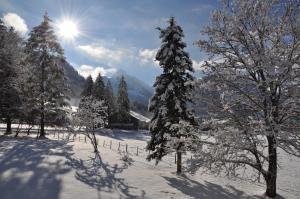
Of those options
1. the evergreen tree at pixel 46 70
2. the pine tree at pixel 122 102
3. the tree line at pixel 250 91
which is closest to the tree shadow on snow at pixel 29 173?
the tree line at pixel 250 91

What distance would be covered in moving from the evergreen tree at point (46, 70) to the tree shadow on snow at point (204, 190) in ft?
73.3

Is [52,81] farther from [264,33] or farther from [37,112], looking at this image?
[264,33]

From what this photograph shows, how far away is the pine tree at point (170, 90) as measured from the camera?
22125 millimetres

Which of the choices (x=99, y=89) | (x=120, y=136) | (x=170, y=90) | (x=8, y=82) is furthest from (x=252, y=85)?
(x=99, y=89)

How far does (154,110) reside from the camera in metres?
23.5

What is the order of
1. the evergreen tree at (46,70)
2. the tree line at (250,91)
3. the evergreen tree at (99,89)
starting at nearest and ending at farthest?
the tree line at (250,91) < the evergreen tree at (46,70) < the evergreen tree at (99,89)

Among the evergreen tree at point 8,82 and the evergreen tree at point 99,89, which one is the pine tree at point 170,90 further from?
the evergreen tree at point 99,89

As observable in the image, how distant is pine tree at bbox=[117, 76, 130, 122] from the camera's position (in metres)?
79.6

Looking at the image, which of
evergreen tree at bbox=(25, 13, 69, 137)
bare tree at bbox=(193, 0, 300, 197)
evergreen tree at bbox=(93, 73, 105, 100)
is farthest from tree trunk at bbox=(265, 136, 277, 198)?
evergreen tree at bbox=(93, 73, 105, 100)

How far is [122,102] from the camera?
8094cm

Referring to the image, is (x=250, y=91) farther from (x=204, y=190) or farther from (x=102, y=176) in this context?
(x=102, y=176)

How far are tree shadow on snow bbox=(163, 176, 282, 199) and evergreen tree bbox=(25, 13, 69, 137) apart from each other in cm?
2234

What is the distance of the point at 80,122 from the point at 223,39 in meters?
24.1

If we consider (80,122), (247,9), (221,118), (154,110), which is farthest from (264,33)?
(80,122)
